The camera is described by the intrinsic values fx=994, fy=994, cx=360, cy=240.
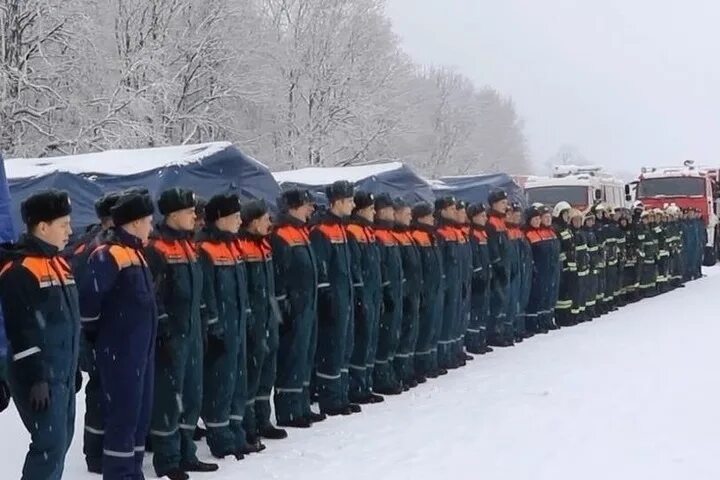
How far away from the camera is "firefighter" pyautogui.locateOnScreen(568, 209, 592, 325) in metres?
16.1

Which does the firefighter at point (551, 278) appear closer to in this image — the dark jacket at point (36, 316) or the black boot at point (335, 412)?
the black boot at point (335, 412)

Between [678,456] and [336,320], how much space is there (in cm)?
312

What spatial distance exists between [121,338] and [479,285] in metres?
A: 7.37

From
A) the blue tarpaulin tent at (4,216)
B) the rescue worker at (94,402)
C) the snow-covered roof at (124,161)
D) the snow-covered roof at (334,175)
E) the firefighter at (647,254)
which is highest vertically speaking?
the snow-covered roof at (124,161)

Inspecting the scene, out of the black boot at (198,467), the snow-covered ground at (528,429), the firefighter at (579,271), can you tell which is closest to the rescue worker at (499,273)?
the snow-covered ground at (528,429)

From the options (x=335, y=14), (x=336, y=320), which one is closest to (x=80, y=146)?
(x=335, y=14)

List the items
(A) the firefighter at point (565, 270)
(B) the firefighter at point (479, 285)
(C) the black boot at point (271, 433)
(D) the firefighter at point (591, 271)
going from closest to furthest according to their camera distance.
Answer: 1. (C) the black boot at point (271, 433)
2. (B) the firefighter at point (479, 285)
3. (A) the firefighter at point (565, 270)
4. (D) the firefighter at point (591, 271)

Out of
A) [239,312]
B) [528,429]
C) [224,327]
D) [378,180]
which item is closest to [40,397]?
[224,327]

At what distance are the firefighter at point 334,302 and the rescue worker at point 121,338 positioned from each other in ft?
9.59

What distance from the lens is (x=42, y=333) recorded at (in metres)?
5.23

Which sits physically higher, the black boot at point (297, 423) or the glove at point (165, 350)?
the glove at point (165, 350)

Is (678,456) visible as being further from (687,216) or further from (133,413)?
(687,216)

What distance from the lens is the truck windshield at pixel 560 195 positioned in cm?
2498

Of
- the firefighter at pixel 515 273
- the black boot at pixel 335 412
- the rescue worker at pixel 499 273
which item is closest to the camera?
the black boot at pixel 335 412
